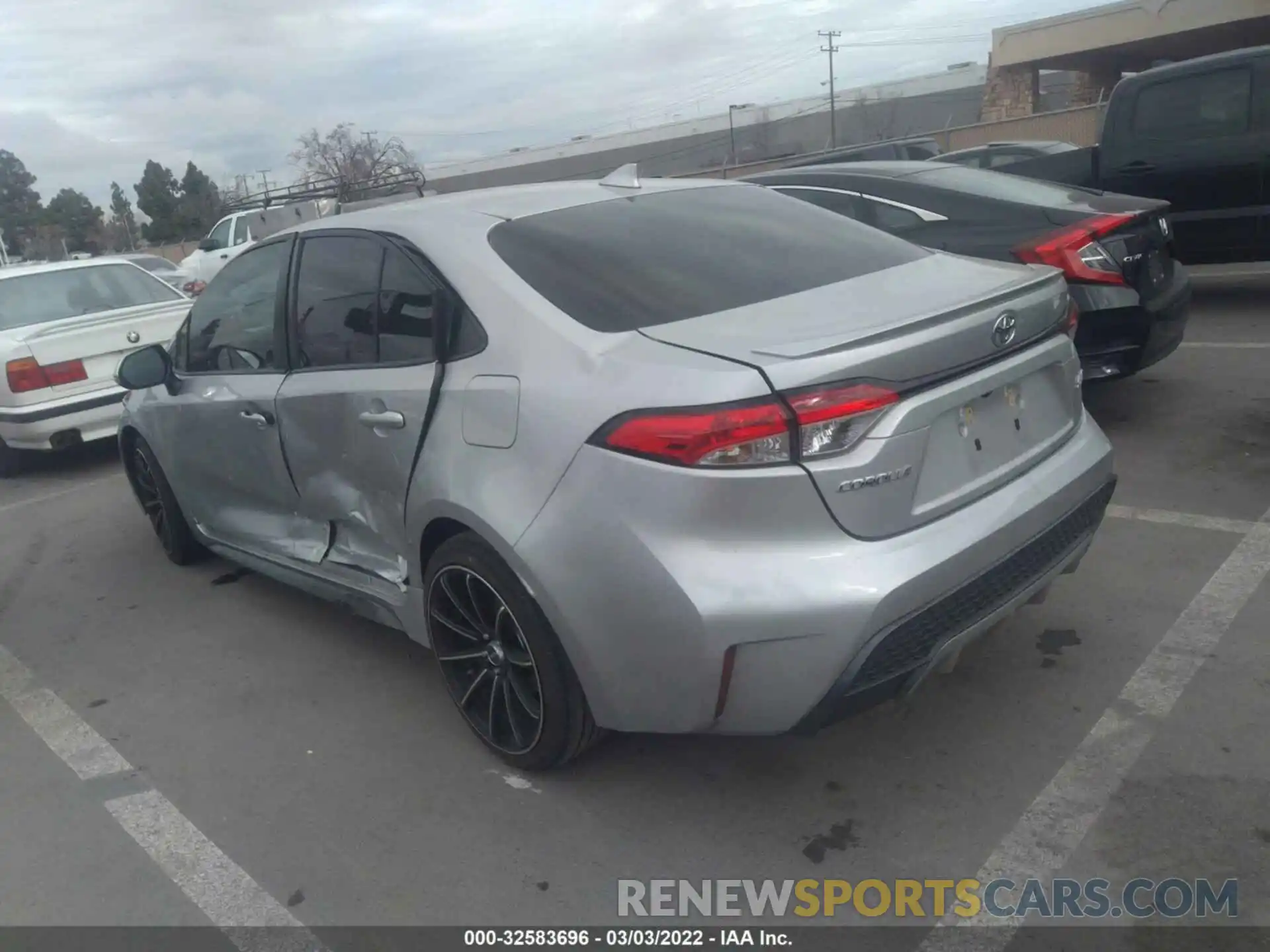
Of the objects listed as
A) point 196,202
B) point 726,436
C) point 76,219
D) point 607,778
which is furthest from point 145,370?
point 76,219

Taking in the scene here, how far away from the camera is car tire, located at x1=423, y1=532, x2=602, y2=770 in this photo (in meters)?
2.84

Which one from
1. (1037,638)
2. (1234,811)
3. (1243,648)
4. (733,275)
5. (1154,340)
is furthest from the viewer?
(1154,340)

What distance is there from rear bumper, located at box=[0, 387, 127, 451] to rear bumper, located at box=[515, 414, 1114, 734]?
5.77m

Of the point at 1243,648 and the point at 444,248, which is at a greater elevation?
the point at 444,248

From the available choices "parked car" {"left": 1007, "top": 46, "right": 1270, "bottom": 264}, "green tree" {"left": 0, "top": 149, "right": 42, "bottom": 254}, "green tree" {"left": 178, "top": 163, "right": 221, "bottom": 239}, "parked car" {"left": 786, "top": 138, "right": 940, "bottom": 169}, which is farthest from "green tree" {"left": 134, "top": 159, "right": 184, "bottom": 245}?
"parked car" {"left": 1007, "top": 46, "right": 1270, "bottom": 264}

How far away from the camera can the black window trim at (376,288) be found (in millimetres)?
3145

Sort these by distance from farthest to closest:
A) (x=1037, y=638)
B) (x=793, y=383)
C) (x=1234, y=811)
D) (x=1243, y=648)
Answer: (x=1037, y=638), (x=1243, y=648), (x=1234, y=811), (x=793, y=383)

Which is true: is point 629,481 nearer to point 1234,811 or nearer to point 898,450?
point 898,450

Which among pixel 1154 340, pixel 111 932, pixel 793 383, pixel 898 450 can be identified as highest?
pixel 793 383

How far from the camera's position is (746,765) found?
314cm

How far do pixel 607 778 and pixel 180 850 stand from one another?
1.23 meters

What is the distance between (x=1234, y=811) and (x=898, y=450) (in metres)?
1.26

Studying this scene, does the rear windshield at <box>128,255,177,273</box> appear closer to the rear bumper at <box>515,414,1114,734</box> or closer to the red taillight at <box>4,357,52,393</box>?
the red taillight at <box>4,357,52,393</box>

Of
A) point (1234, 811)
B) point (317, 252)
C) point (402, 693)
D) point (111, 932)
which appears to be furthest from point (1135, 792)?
point (317, 252)
